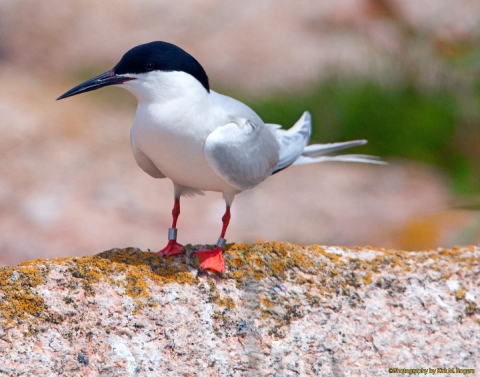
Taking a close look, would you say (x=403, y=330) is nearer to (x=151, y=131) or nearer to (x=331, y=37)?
(x=151, y=131)

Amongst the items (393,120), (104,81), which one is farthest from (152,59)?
(393,120)

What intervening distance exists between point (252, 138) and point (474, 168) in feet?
16.5

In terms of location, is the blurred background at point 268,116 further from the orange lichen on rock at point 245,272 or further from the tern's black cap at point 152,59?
the tern's black cap at point 152,59

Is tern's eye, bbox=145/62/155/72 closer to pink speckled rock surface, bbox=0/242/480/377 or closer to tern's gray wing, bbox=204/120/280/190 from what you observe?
tern's gray wing, bbox=204/120/280/190

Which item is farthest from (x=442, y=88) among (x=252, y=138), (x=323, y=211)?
(x=252, y=138)

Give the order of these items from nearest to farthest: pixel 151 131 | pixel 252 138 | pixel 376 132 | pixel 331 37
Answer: pixel 151 131, pixel 252 138, pixel 376 132, pixel 331 37

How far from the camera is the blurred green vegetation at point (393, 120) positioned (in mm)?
8547

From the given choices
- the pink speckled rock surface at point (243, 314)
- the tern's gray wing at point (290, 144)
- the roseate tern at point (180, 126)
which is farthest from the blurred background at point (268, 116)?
the roseate tern at point (180, 126)

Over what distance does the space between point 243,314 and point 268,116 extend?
622 cm

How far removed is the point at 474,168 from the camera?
8.05m

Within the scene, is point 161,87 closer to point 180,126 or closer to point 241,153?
point 180,126

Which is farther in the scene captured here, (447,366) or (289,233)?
(289,233)

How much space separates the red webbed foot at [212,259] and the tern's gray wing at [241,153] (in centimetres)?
40

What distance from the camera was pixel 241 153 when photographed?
3.61m
